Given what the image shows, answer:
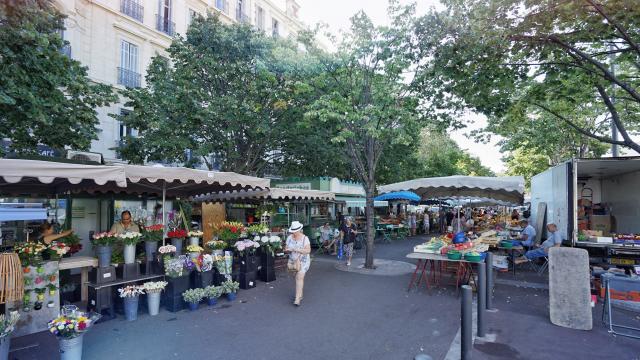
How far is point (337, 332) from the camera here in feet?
17.7

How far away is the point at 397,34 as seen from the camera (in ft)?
33.0

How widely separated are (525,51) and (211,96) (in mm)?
9926

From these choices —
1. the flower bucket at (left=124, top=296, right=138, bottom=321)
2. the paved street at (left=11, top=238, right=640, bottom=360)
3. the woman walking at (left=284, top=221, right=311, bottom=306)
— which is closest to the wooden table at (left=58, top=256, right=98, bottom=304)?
the flower bucket at (left=124, top=296, right=138, bottom=321)

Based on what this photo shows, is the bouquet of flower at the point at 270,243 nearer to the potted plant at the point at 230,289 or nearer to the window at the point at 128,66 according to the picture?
the potted plant at the point at 230,289

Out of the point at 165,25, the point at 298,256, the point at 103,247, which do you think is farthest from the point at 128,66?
the point at 298,256

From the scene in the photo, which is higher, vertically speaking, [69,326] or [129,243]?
[129,243]

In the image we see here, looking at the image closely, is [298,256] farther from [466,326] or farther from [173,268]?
Answer: [466,326]

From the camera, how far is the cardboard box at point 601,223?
1023 centimetres

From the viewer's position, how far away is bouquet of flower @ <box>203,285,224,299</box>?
6.66 m

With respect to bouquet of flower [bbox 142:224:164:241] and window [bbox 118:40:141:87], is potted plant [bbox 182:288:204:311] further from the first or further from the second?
window [bbox 118:40:141:87]

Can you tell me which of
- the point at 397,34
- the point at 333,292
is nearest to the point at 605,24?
the point at 397,34

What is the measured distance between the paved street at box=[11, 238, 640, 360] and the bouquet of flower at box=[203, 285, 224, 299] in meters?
0.23

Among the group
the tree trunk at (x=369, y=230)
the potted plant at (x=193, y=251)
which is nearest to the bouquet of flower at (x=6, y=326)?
the potted plant at (x=193, y=251)

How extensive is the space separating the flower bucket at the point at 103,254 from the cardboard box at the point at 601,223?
483 inches
